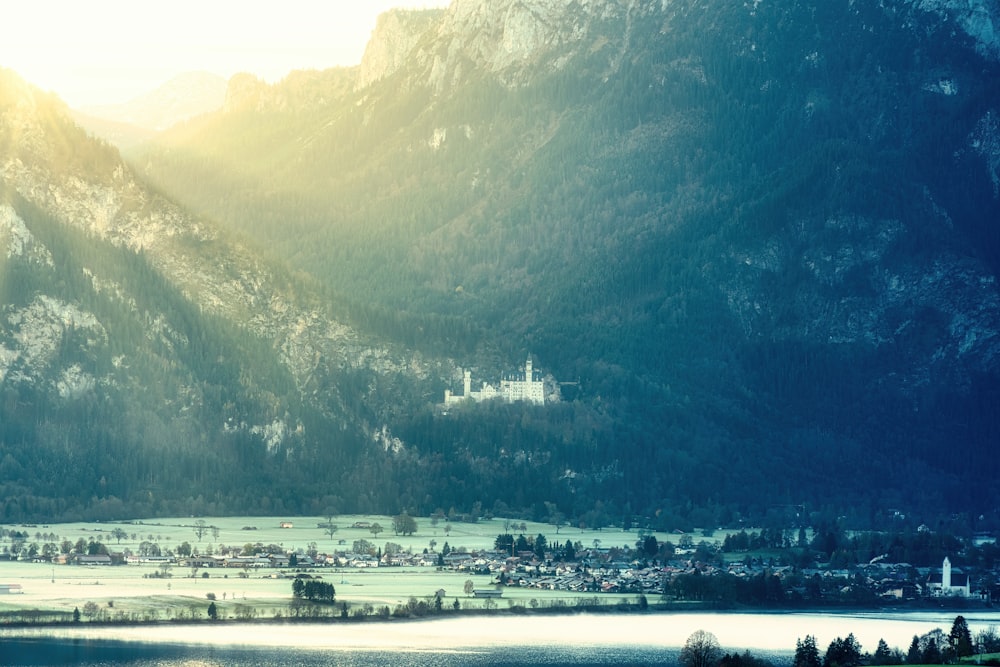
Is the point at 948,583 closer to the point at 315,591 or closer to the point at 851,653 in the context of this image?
the point at 315,591

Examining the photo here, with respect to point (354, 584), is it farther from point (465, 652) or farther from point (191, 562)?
point (465, 652)

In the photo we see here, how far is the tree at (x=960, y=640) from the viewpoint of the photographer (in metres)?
131

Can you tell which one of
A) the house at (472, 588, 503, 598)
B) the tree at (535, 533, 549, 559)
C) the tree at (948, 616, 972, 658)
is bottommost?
the tree at (948, 616, 972, 658)

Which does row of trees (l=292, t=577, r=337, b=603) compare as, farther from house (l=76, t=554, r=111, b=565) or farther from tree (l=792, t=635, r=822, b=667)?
tree (l=792, t=635, r=822, b=667)

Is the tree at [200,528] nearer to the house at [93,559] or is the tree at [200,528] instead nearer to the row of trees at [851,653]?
the house at [93,559]

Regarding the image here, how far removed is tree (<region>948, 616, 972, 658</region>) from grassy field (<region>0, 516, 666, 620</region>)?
35440 mm

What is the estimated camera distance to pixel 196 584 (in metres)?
166

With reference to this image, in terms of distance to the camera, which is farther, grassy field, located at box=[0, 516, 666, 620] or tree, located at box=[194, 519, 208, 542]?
tree, located at box=[194, 519, 208, 542]

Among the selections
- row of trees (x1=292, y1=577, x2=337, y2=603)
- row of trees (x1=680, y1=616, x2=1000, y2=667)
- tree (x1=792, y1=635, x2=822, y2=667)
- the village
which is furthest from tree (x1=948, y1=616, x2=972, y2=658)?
row of trees (x1=292, y1=577, x2=337, y2=603)

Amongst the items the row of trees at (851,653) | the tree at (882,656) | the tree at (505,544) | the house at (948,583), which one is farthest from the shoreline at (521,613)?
the tree at (882,656)

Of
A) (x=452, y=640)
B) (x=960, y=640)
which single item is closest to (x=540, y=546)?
(x=452, y=640)

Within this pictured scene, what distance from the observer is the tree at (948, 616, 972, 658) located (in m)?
131

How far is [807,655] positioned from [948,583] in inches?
2249

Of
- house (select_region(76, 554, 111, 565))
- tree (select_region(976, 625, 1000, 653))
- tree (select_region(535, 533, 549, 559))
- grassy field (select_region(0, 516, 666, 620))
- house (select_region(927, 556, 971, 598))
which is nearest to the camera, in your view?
tree (select_region(976, 625, 1000, 653))
